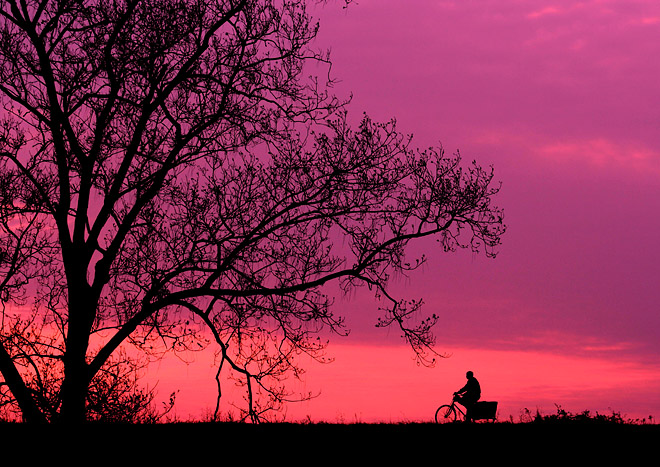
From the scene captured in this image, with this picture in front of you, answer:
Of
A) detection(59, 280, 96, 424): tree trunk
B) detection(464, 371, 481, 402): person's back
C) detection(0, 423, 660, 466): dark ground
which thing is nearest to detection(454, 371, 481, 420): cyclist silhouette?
detection(464, 371, 481, 402): person's back

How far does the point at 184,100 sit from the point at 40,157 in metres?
3.67

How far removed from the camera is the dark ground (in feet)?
46.8

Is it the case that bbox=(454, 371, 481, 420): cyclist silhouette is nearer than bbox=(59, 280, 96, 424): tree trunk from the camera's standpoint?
No

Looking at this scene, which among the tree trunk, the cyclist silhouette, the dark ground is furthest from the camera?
the cyclist silhouette

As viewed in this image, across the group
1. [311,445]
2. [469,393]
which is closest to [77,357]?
[311,445]

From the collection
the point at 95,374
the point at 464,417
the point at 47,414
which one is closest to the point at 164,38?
the point at 95,374

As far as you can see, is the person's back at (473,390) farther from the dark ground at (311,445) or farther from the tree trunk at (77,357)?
the tree trunk at (77,357)

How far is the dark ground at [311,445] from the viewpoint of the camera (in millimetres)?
14273

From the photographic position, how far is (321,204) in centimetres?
1697

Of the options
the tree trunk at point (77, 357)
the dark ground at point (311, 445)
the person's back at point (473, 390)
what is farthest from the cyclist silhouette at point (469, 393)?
the tree trunk at point (77, 357)

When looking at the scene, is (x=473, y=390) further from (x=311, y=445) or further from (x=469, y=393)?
(x=311, y=445)

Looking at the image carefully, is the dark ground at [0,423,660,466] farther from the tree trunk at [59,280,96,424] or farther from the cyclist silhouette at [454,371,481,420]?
the cyclist silhouette at [454,371,481,420]

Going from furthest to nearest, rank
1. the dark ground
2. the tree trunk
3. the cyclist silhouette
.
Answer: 1. the cyclist silhouette
2. the tree trunk
3. the dark ground

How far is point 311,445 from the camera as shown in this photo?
15227 mm
